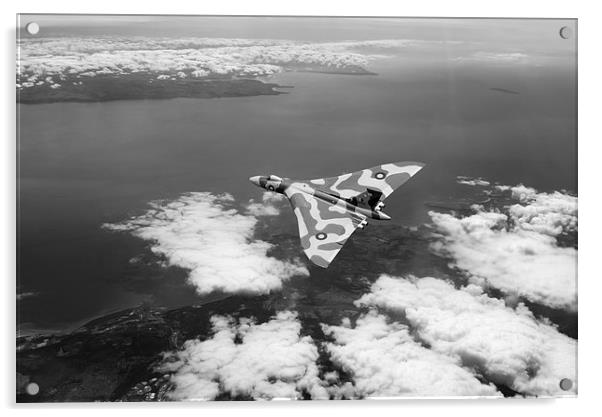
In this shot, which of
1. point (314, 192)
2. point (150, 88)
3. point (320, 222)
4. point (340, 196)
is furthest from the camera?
point (150, 88)

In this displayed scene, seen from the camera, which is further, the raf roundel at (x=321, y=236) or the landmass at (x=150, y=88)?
the landmass at (x=150, y=88)

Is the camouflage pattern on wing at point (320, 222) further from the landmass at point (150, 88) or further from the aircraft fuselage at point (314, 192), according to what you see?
the landmass at point (150, 88)

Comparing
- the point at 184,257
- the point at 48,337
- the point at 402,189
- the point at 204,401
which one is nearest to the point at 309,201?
the point at 402,189

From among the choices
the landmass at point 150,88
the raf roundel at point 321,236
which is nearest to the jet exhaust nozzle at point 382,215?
the raf roundel at point 321,236

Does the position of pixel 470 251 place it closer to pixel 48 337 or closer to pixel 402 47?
pixel 402 47

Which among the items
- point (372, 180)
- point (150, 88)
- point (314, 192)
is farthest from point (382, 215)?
point (150, 88)

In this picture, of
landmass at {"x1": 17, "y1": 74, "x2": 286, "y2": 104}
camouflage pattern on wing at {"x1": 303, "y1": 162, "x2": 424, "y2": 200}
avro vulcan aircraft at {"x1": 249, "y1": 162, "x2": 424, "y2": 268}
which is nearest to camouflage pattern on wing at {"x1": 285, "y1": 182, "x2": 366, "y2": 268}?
avro vulcan aircraft at {"x1": 249, "y1": 162, "x2": 424, "y2": 268}

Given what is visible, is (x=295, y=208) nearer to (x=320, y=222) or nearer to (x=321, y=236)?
(x=320, y=222)
